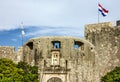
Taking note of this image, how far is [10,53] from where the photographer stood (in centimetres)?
5562

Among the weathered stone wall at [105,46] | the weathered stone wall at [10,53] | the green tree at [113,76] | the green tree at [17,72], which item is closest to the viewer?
the green tree at [17,72]

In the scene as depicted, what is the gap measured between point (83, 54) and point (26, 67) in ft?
22.1

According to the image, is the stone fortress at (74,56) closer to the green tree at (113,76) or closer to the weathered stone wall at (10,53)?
the green tree at (113,76)

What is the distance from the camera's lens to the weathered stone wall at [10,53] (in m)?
55.3

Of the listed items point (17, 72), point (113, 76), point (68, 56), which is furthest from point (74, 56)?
point (17, 72)

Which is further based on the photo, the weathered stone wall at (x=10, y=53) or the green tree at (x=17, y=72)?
the weathered stone wall at (x=10, y=53)

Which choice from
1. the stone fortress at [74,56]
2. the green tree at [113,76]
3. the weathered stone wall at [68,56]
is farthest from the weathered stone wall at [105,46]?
the weathered stone wall at [68,56]

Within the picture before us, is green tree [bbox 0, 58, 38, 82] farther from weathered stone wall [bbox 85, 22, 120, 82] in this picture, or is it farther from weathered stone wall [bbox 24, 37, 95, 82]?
weathered stone wall [bbox 85, 22, 120, 82]

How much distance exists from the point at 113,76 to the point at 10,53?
15245 mm

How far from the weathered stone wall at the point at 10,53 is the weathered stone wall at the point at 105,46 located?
976 cm

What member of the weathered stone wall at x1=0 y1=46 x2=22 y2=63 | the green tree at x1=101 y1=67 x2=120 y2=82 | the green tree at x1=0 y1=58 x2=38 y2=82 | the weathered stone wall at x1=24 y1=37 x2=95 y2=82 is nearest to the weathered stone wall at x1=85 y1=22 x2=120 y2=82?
the green tree at x1=101 y1=67 x2=120 y2=82

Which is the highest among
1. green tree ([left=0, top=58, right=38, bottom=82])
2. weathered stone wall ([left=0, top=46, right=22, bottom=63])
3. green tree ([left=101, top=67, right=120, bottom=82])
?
weathered stone wall ([left=0, top=46, right=22, bottom=63])

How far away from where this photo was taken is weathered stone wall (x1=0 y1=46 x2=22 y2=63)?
55.3 m

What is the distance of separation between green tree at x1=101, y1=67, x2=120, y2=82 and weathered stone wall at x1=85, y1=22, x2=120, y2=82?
62.5 inches
